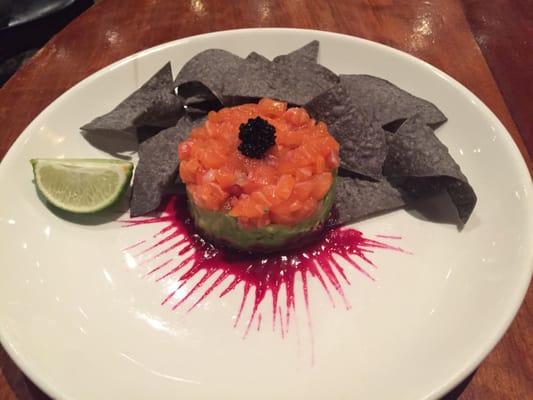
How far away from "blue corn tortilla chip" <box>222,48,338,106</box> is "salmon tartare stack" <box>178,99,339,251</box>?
0.42 feet

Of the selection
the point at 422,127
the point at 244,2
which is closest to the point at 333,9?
the point at 244,2

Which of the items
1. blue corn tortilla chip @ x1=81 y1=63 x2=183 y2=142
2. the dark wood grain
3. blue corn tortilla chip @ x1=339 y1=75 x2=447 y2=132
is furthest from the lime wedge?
the dark wood grain

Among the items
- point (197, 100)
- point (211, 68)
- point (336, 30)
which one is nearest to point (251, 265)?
point (197, 100)

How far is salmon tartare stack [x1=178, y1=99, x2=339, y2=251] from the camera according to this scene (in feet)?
6.97

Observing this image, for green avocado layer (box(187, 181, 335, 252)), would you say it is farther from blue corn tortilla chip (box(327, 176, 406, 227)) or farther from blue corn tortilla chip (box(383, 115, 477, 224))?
blue corn tortilla chip (box(383, 115, 477, 224))

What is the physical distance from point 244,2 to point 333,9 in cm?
61

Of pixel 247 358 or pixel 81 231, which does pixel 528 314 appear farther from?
pixel 81 231

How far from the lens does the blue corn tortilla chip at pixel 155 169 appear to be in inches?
94.6

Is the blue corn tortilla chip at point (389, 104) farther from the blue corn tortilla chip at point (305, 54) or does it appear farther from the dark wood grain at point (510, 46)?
the dark wood grain at point (510, 46)

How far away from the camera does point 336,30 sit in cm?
339

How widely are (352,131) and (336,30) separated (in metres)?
1.22

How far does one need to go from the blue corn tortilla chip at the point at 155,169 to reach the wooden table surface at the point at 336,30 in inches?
32.7

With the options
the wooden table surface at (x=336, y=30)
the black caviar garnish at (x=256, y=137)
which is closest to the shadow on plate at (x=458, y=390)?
the black caviar garnish at (x=256, y=137)

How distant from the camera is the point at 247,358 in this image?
1.93 m
